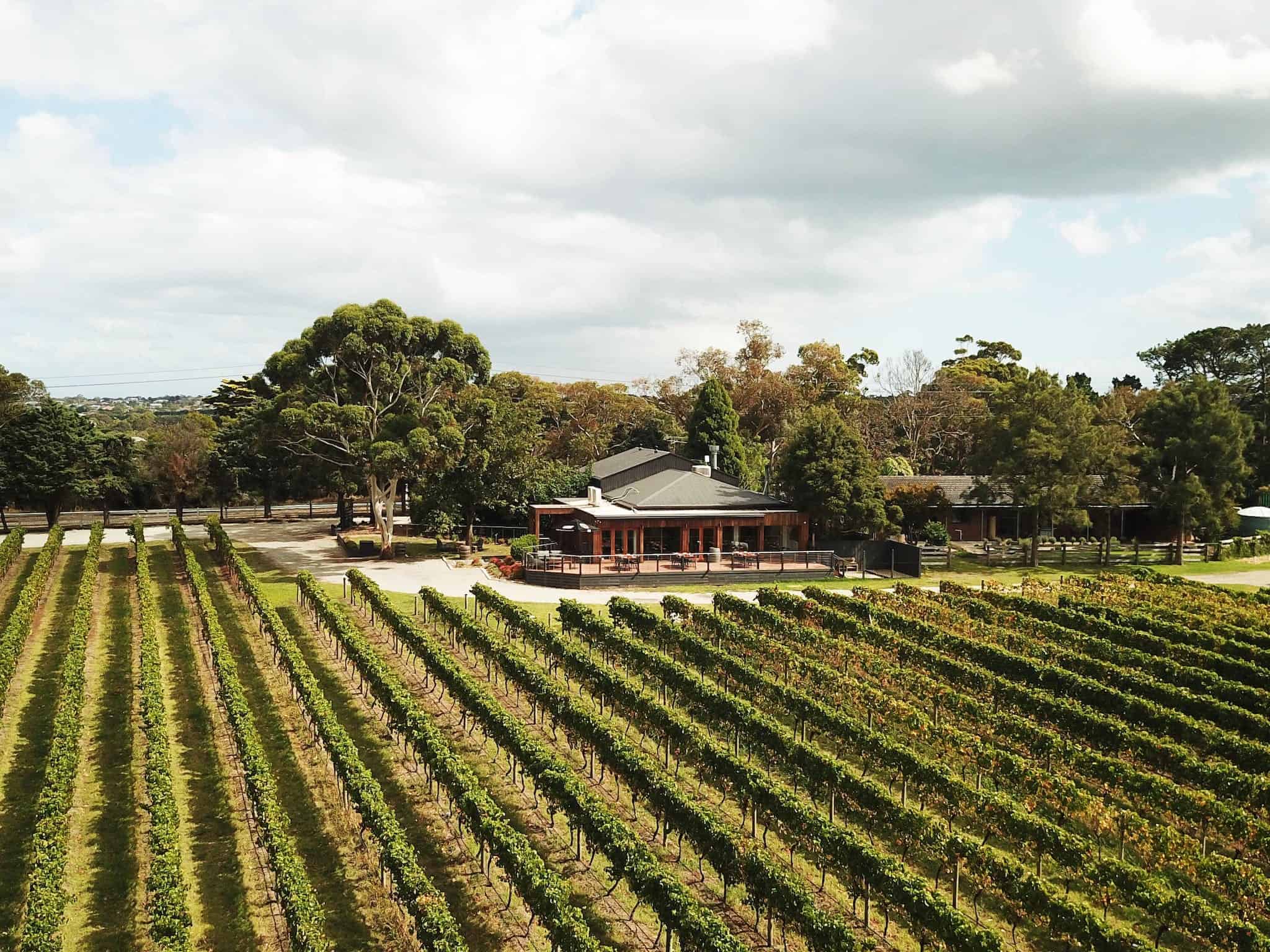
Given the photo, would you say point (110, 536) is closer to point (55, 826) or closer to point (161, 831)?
point (55, 826)

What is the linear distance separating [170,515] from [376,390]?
2822 centimetres

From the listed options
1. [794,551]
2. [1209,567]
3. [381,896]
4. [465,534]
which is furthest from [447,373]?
[1209,567]

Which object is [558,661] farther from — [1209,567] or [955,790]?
[1209,567]

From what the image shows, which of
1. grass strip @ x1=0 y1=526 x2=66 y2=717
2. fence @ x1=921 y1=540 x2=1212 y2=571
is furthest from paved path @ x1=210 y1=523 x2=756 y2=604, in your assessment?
fence @ x1=921 y1=540 x2=1212 y2=571

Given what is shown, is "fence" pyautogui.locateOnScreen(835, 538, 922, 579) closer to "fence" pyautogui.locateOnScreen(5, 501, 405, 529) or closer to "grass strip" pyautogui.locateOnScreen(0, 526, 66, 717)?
"grass strip" pyautogui.locateOnScreen(0, 526, 66, 717)

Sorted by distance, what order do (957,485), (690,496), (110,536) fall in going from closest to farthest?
(690,496)
(110,536)
(957,485)

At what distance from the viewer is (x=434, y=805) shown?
15523 millimetres

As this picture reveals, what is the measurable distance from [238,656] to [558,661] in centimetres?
910

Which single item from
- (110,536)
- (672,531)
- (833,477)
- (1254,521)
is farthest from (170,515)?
(1254,521)

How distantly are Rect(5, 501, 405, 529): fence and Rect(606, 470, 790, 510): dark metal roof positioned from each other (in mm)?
20980

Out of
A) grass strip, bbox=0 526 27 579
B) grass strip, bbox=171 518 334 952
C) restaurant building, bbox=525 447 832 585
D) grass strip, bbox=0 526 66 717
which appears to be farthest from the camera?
restaurant building, bbox=525 447 832 585

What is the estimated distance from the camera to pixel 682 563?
36.1 meters

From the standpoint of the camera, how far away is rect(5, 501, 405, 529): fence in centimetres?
5497

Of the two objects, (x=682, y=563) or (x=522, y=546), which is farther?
(x=522, y=546)
